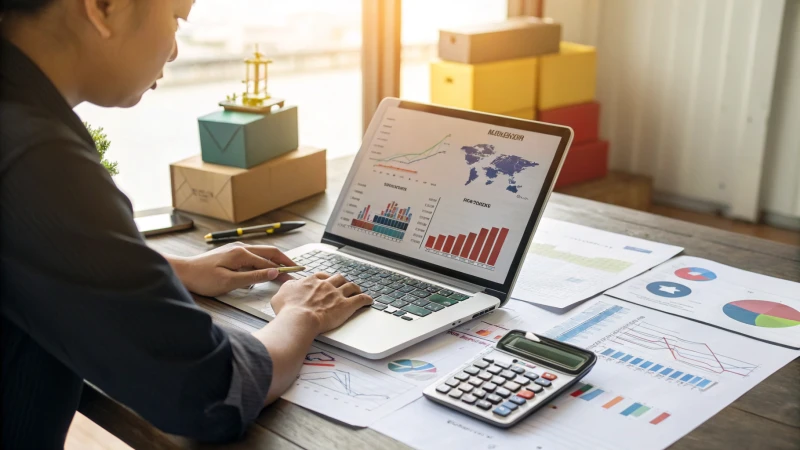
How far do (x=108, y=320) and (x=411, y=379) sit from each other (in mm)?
357

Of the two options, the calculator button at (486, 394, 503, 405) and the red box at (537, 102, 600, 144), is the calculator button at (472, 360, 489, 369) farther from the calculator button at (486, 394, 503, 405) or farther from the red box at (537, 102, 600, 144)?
the red box at (537, 102, 600, 144)

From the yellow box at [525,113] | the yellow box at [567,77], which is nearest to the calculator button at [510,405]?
the yellow box at [525,113]

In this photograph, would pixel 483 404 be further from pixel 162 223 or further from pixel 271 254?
pixel 162 223

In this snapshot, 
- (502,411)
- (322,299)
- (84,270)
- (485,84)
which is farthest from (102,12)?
(485,84)

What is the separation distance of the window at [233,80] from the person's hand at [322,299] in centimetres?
133

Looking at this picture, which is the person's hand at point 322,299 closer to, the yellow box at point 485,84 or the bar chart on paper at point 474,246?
the bar chart on paper at point 474,246

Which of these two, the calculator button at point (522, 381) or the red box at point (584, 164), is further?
the red box at point (584, 164)

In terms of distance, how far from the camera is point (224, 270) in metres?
1.19

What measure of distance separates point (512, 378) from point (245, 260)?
1.58 ft

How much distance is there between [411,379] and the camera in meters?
0.94

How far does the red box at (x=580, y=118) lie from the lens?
3.22 metres

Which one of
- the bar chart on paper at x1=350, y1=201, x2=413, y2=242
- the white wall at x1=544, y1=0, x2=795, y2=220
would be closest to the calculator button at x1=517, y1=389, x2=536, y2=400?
the bar chart on paper at x1=350, y1=201, x2=413, y2=242

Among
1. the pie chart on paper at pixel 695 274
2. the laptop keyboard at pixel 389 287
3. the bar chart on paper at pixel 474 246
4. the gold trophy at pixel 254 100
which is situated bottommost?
the pie chart on paper at pixel 695 274

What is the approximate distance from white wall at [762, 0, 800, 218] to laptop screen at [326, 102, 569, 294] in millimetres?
2349
